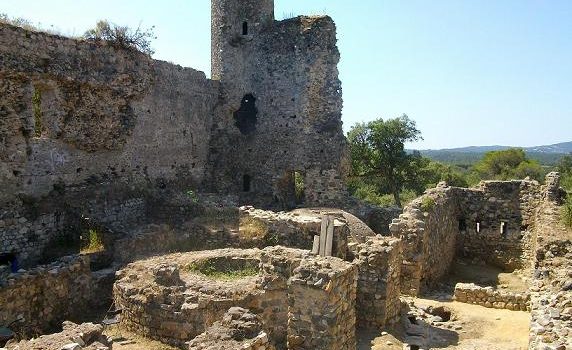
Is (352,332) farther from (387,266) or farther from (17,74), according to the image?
(17,74)

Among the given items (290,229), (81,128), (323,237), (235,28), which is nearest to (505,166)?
(235,28)

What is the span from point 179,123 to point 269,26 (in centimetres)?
516

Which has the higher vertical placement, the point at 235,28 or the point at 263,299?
the point at 235,28

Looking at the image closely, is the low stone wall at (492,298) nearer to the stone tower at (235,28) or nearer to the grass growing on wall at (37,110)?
the grass growing on wall at (37,110)

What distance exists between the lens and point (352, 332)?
845 cm

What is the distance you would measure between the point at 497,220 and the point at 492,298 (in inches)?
248

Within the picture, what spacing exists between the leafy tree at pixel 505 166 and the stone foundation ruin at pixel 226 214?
35.4 meters

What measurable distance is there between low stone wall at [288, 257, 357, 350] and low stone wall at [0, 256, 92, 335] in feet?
17.1

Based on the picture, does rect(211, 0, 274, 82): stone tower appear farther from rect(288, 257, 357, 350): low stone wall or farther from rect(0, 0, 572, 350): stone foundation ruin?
rect(288, 257, 357, 350): low stone wall

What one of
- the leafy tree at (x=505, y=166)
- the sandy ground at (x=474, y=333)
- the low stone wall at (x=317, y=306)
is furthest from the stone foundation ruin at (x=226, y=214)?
the leafy tree at (x=505, y=166)

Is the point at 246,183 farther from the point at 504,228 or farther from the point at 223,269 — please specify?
the point at 223,269

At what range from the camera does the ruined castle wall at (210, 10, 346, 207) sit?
20.0 metres

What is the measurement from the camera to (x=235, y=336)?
6.95m

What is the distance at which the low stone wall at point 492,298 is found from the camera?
12.1 metres
